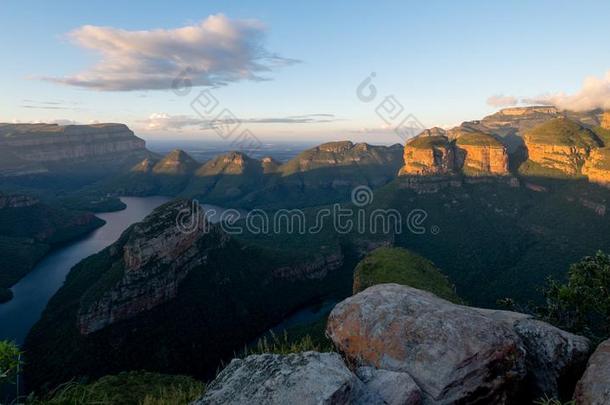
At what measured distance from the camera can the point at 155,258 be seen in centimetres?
8412

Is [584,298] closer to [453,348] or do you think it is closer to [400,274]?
[453,348]

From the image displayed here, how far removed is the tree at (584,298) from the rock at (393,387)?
50.7ft

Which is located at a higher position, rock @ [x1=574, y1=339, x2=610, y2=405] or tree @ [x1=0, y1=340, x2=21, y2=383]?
tree @ [x1=0, y1=340, x2=21, y2=383]

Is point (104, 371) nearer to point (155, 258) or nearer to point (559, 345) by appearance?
point (155, 258)

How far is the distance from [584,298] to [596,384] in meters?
14.2

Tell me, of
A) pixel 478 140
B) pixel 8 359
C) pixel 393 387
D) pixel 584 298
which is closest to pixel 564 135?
pixel 478 140

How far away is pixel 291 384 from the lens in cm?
973

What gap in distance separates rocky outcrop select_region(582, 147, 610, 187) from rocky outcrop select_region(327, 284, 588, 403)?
484 feet

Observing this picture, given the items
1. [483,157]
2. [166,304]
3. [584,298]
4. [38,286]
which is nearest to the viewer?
[584,298]

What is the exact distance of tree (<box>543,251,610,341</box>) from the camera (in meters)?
21.8

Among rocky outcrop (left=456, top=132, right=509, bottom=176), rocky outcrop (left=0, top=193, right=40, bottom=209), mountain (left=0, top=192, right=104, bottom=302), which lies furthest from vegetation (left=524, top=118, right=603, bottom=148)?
rocky outcrop (left=0, top=193, right=40, bottom=209)

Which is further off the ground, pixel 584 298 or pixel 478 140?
pixel 478 140

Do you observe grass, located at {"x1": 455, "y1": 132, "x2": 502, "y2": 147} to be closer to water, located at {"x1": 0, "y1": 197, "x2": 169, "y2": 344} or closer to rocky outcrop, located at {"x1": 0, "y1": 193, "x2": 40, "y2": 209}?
water, located at {"x1": 0, "y1": 197, "x2": 169, "y2": 344}

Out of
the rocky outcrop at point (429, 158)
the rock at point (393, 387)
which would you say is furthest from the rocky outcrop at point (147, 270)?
the rocky outcrop at point (429, 158)
